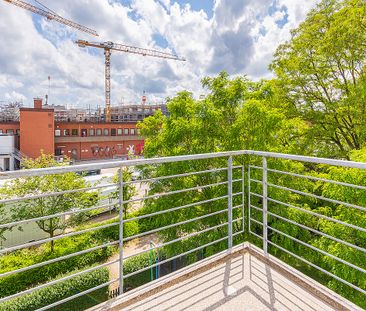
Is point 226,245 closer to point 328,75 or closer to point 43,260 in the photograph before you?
point 328,75

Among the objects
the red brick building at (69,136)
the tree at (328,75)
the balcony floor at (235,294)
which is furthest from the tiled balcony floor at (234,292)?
the red brick building at (69,136)

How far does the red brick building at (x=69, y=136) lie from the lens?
30062 millimetres

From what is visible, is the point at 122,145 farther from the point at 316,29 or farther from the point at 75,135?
the point at 316,29

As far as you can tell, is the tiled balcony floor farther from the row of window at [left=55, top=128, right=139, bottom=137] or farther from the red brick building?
the row of window at [left=55, top=128, right=139, bottom=137]

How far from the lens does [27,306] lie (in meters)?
7.38

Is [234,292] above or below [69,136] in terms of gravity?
below

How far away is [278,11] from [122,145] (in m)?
29.4

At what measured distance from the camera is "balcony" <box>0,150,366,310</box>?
198 centimetres

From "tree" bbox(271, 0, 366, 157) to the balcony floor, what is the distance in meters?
8.05

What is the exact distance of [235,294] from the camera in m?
2.14

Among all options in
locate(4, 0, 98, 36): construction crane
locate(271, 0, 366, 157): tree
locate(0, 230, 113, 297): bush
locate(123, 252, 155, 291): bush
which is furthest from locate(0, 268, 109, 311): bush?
locate(4, 0, 98, 36): construction crane

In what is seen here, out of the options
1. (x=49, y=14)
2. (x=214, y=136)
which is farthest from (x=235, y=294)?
(x=49, y=14)

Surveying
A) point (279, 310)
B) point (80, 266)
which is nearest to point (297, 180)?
point (279, 310)

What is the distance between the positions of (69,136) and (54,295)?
1168 inches
